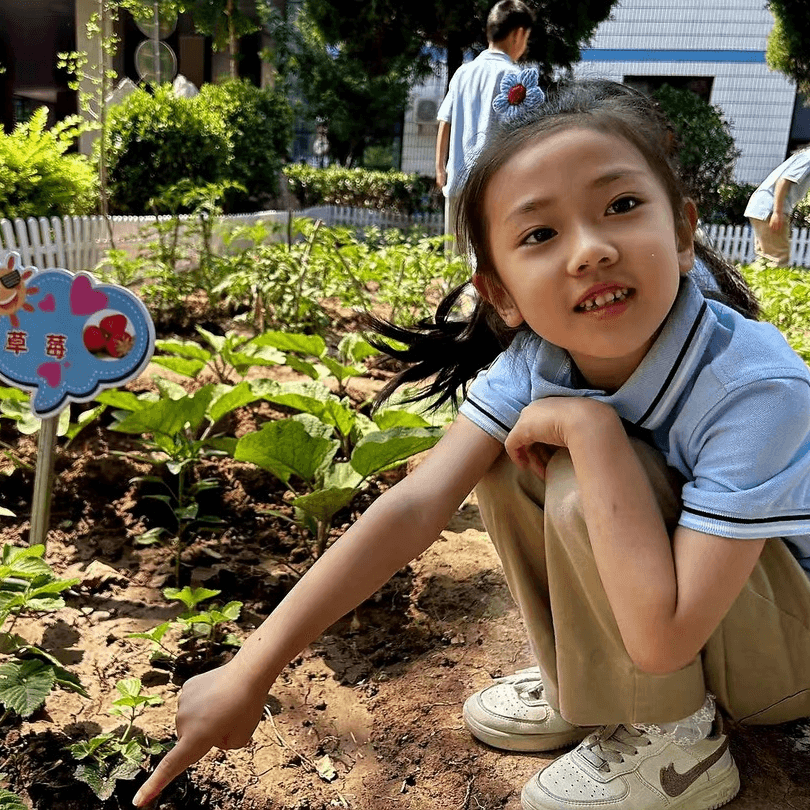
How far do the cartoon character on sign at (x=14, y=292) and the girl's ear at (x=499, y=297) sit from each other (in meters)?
1.06

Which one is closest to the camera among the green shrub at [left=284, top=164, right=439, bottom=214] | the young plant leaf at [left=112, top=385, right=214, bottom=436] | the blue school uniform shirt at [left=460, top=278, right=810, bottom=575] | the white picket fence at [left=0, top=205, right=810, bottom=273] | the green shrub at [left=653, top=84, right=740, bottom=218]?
the blue school uniform shirt at [left=460, top=278, right=810, bottom=575]

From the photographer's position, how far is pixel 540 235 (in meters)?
1.10

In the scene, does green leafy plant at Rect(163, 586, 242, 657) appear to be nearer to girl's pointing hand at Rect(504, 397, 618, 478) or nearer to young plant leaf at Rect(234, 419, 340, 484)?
young plant leaf at Rect(234, 419, 340, 484)

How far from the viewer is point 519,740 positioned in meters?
1.50

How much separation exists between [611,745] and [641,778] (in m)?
0.07

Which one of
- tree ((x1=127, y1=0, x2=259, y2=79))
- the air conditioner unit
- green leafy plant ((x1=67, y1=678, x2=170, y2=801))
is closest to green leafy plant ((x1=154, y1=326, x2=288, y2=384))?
green leafy plant ((x1=67, y1=678, x2=170, y2=801))

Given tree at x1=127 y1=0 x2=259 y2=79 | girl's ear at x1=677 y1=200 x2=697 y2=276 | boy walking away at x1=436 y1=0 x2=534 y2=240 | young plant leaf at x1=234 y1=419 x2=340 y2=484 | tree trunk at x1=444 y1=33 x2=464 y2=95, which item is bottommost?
young plant leaf at x1=234 y1=419 x2=340 y2=484

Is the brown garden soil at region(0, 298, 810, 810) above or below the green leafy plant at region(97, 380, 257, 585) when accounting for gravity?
below

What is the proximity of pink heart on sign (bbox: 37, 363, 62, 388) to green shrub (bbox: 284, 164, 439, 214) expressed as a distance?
1046cm

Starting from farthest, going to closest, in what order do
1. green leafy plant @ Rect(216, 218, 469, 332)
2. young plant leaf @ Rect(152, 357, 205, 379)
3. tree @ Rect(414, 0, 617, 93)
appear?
tree @ Rect(414, 0, 617, 93) → green leafy plant @ Rect(216, 218, 469, 332) → young plant leaf @ Rect(152, 357, 205, 379)

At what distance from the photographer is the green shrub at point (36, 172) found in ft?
14.1

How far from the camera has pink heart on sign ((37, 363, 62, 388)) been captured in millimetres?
1792

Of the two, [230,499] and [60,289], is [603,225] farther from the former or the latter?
[230,499]

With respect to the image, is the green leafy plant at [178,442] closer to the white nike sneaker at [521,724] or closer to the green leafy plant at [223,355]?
the green leafy plant at [223,355]
